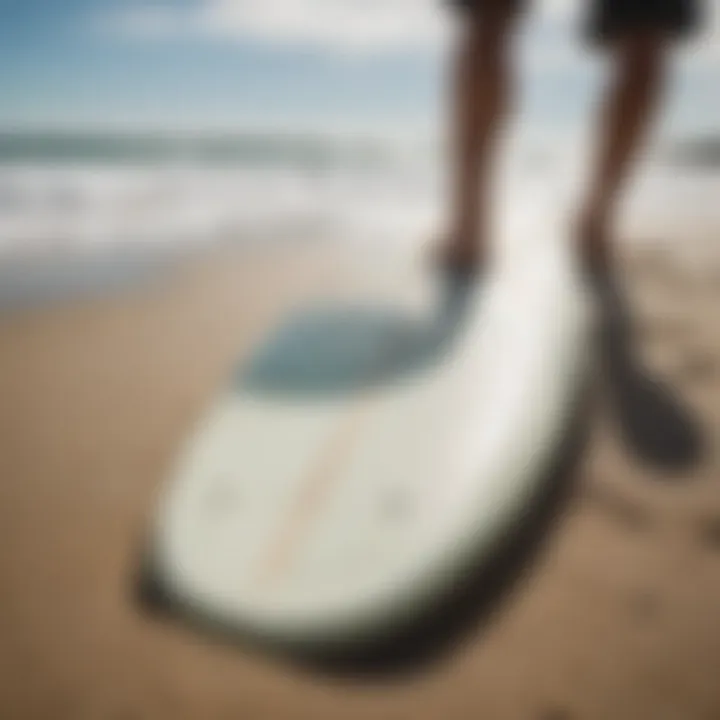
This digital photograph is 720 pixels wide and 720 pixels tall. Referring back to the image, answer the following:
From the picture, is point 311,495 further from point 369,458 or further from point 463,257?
point 463,257

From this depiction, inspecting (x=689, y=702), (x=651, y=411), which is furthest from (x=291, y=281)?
(x=689, y=702)

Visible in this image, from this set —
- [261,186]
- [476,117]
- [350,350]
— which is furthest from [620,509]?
[261,186]

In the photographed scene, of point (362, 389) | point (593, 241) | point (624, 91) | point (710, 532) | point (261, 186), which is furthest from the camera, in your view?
point (261, 186)

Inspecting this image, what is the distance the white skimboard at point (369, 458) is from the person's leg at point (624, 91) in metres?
0.22

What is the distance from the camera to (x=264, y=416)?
1.25 metres

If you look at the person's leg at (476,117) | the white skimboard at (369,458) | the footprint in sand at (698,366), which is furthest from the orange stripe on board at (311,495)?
the footprint in sand at (698,366)

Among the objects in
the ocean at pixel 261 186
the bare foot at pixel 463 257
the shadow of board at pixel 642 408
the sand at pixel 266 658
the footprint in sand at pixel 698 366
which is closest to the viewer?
the sand at pixel 266 658

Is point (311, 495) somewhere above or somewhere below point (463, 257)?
below

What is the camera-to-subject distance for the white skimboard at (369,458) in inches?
39.4

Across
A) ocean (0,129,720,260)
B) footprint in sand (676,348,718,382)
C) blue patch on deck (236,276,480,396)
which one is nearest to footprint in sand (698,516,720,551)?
footprint in sand (676,348,718,382)

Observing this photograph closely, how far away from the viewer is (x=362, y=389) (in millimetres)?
1276

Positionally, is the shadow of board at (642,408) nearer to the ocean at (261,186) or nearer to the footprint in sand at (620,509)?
the footprint in sand at (620,509)

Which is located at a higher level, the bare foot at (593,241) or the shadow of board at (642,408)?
the bare foot at (593,241)

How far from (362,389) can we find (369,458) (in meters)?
0.14
